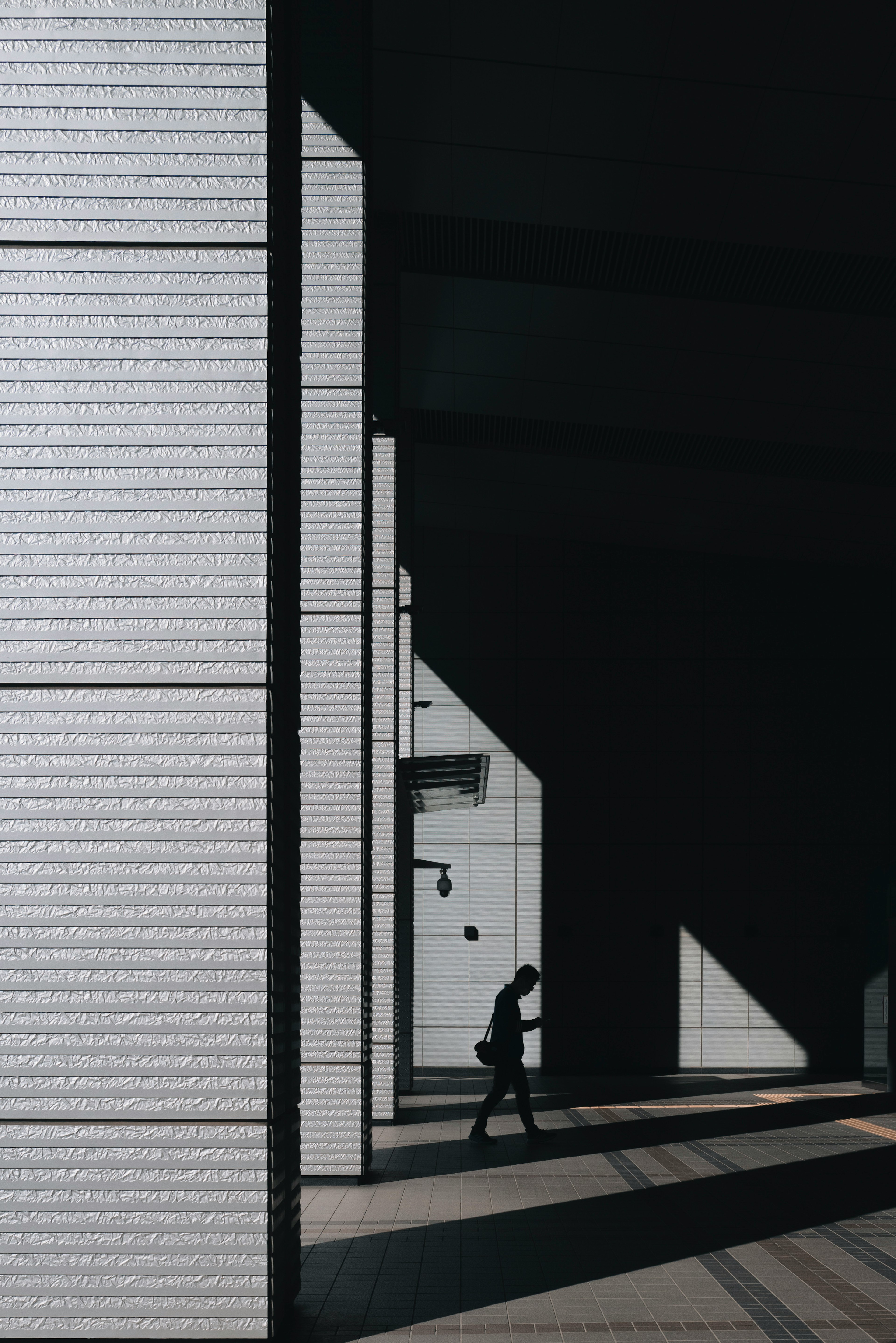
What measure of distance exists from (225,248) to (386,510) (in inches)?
321

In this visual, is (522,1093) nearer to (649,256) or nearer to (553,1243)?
(553,1243)

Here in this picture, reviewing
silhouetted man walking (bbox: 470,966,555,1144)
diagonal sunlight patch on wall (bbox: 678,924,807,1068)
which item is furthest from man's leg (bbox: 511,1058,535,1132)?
diagonal sunlight patch on wall (bbox: 678,924,807,1068)

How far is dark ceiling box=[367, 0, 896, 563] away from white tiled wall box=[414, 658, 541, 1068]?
336 centimetres

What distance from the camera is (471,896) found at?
17.7 meters

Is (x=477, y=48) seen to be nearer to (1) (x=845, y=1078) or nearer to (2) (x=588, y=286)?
(2) (x=588, y=286)

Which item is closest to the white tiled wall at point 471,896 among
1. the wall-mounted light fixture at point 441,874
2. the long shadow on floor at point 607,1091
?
the wall-mounted light fixture at point 441,874

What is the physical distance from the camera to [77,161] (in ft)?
11.6

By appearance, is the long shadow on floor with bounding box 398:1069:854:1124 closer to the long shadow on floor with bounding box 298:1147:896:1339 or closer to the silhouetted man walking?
the silhouetted man walking

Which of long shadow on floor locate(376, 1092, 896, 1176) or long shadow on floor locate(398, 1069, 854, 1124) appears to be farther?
long shadow on floor locate(398, 1069, 854, 1124)

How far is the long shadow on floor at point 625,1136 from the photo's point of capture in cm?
896

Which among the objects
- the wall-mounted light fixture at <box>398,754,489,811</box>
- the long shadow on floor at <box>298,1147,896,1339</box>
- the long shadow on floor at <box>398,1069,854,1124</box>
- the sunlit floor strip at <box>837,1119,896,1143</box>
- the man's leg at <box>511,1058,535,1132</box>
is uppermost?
the wall-mounted light fixture at <box>398,754,489,811</box>

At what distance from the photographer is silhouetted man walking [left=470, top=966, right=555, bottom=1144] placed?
9977mm

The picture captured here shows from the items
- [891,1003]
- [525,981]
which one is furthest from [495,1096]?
[891,1003]

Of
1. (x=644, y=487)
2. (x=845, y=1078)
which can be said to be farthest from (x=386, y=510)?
(x=845, y=1078)
